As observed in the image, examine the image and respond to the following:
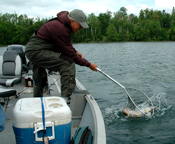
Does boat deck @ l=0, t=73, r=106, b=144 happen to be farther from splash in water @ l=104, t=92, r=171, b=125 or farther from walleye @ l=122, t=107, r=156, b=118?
splash in water @ l=104, t=92, r=171, b=125

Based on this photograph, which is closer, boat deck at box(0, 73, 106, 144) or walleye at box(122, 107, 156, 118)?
boat deck at box(0, 73, 106, 144)

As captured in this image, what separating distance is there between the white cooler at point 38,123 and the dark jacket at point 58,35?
1.44 m

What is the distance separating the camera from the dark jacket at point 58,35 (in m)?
3.45

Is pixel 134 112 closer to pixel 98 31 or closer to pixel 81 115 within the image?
pixel 81 115

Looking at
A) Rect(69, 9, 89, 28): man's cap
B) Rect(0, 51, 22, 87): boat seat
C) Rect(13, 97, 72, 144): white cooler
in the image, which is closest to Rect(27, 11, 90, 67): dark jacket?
Rect(69, 9, 89, 28): man's cap

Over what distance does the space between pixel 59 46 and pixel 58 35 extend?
188 mm

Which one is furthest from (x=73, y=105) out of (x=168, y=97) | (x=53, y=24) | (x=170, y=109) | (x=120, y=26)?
(x=120, y=26)

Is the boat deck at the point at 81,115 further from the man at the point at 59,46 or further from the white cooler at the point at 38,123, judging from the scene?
the white cooler at the point at 38,123

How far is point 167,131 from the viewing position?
5453mm

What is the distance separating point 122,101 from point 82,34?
218ft

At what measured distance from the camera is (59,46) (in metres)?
3.54

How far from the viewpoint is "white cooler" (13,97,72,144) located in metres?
2.14

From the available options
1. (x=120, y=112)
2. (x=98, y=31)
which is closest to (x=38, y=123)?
(x=120, y=112)

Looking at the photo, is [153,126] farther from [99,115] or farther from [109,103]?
[99,115]
